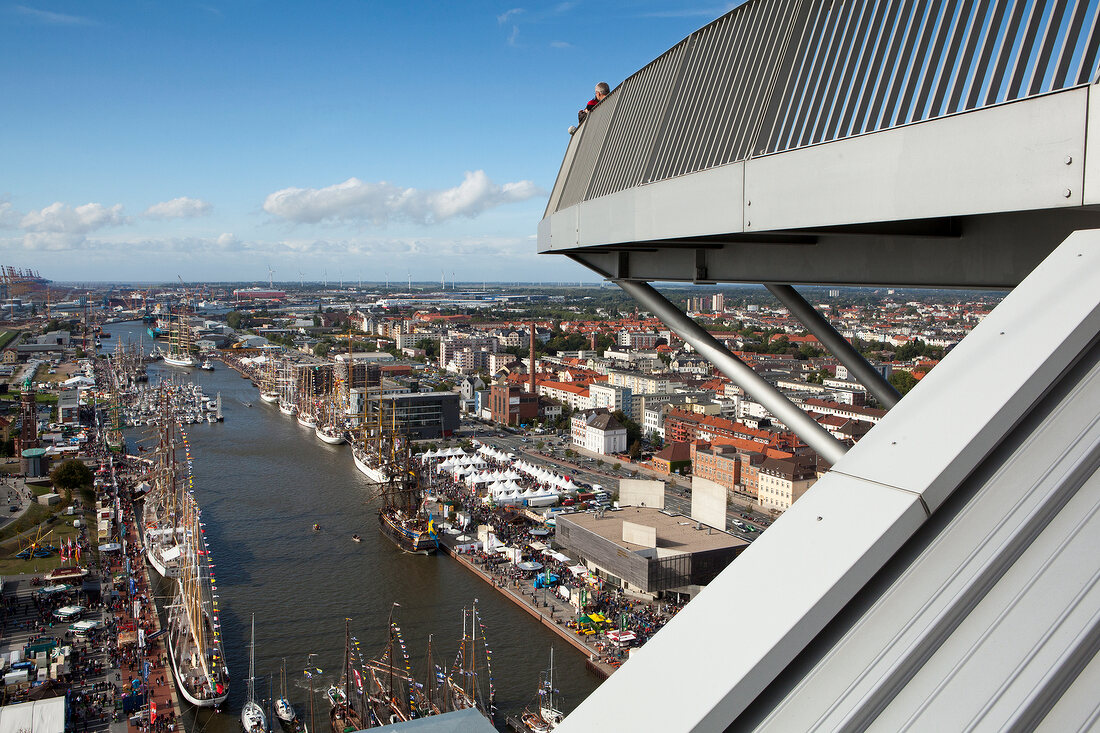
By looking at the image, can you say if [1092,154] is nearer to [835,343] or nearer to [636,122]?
[835,343]

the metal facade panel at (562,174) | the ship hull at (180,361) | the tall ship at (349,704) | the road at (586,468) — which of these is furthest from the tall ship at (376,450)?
the ship hull at (180,361)

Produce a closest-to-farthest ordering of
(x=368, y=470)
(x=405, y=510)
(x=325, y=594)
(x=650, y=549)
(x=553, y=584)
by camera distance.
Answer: (x=325, y=594) → (x=650, y=549) → (x=553, y=584) → (x=405, y=510) → (x=368, y=470)

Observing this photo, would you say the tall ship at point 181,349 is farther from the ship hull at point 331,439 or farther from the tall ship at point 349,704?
the tall ship at point 349,704

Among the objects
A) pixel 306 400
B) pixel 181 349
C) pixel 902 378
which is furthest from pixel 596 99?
pixel 181 349

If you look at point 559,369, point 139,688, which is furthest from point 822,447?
point 559,369

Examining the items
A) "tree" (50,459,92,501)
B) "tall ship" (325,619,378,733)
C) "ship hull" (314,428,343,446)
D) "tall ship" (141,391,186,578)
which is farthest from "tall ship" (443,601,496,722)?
"ship hull" (314,428,343,446)

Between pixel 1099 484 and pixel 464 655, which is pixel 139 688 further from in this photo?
pixel 1099 484
